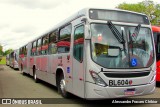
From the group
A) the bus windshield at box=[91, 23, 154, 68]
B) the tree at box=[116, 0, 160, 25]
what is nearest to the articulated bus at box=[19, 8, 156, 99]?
the bus windshield at box=[91, 23, 154, 68]

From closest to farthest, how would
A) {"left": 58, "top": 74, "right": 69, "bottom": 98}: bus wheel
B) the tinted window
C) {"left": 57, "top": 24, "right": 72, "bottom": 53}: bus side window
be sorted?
1. {"left": 57, "top": 24, "right": 72, "bottom": 53}: bus side window
2. {"left": 58, "top": 74, "right": 69, "bottom": 98}: bus wheel
3. the tinted window

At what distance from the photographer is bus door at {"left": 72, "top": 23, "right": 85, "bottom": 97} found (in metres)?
8.06

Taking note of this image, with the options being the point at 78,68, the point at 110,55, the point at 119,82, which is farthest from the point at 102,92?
the point at 78,68

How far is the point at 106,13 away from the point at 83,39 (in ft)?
3.36

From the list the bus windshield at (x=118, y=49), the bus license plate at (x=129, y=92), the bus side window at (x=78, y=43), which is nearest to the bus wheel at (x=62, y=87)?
the bus side window at (x=78, y=43)

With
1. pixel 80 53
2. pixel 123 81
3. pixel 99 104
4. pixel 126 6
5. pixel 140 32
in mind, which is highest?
pixel 126 6

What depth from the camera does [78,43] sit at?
847 centimetres

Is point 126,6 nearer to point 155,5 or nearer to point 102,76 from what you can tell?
point 155,5

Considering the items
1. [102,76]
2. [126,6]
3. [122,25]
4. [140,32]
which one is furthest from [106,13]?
[126,6]

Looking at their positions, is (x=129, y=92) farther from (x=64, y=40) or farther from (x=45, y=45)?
(x=45, y=45)

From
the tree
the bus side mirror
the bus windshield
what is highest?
the tree

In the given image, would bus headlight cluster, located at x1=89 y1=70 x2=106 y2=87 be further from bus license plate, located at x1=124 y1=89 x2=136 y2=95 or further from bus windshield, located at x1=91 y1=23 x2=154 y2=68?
bus license plate, located at x1=124 y1=89 x2=136 y2=95

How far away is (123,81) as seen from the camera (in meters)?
7.69

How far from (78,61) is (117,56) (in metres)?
1.22
